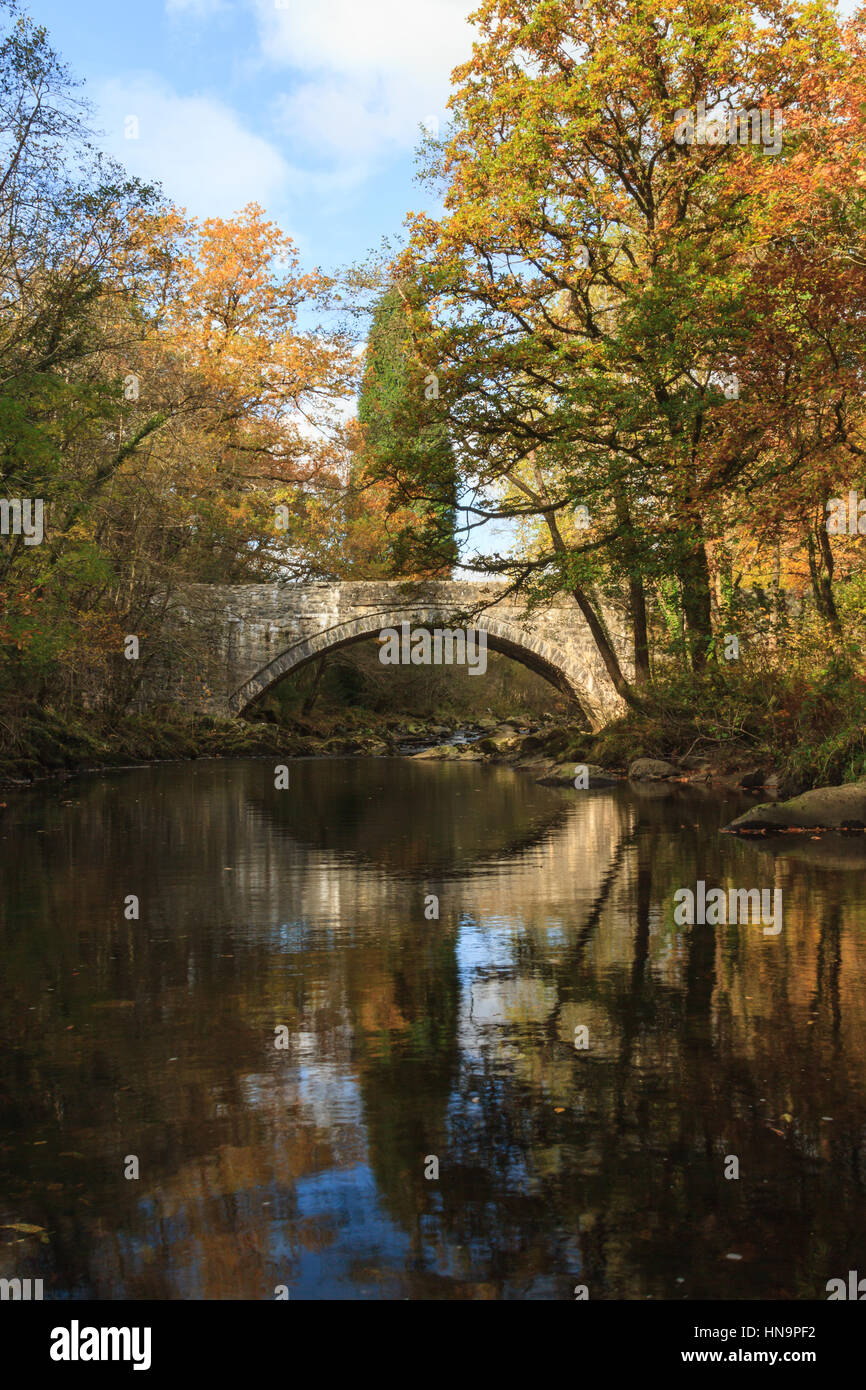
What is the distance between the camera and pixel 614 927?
8258mm

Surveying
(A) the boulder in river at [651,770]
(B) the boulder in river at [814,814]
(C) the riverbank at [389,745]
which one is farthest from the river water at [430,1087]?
(A) the boulder in river at [651,770]

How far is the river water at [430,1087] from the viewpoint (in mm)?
3471

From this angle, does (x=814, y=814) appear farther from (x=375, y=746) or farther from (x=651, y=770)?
(x=375, y=746)

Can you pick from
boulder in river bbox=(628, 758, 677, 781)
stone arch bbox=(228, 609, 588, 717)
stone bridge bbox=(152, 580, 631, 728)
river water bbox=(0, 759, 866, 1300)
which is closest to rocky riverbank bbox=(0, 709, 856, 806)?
boulder in river bbox=(628, 758, 677, 781)

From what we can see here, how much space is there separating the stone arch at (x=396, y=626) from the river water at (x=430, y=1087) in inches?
1010

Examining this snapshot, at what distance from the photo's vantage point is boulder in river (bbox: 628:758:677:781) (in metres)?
23.3

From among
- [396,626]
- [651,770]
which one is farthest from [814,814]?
[396,626]

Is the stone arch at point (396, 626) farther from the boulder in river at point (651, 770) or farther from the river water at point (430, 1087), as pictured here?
the river water at point (430, 1087)

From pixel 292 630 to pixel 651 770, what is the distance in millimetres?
16795

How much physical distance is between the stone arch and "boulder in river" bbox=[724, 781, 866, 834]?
21.7m

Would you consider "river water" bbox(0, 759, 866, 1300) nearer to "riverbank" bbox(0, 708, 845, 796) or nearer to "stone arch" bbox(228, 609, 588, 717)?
"riverbank" bbox(0, 708, 845, 796)

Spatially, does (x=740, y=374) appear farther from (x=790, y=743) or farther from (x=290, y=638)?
(x=290, y=638)

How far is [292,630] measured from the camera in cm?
3784
